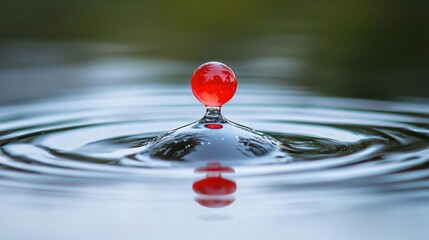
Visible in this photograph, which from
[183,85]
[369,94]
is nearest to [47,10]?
[183,85]

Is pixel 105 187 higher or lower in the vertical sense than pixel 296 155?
lower

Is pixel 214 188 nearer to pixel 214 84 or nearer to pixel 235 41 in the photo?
pixel 214 84

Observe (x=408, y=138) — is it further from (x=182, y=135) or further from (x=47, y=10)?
(x=47, y=10)

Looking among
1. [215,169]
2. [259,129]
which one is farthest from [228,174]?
[259,129]

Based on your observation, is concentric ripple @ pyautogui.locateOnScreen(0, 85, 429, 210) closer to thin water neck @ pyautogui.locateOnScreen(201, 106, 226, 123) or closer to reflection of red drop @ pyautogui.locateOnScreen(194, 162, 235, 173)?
reflection of red drop @ pyautogui.locateOnScreen(194, 162, 235, 173)

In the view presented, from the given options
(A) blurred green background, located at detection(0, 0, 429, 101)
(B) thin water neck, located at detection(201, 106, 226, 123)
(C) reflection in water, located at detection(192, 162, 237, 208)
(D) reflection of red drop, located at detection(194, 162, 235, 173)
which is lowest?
(C) reflection in water, located at detection(192, 162, 237, 208)

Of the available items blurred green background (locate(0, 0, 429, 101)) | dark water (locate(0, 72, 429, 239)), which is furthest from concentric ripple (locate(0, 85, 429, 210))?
blurred green background (locate(0, 0, 429, 101))

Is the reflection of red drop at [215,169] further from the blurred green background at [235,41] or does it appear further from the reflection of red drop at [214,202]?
the blurred green background at [235,41]

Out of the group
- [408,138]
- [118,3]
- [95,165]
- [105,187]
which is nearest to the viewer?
[105,187]
